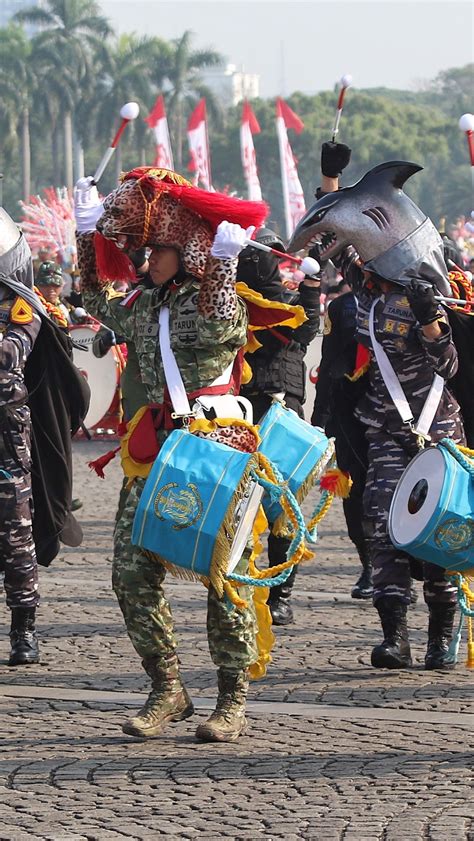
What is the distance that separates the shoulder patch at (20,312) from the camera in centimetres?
727

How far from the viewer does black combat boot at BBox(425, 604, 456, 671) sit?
714 centimetres

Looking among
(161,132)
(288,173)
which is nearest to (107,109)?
(161,132)

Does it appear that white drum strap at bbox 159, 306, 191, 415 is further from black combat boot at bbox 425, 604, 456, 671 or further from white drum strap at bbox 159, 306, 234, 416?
black combat boot at bbox 425, 604, 456, 671

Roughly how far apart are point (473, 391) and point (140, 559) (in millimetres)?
2039

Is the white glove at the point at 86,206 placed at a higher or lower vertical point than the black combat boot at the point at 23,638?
higher

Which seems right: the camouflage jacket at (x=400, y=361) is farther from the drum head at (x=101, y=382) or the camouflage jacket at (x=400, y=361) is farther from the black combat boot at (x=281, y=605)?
the drum head at (x=101, y=382)

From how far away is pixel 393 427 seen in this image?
23.1 feet

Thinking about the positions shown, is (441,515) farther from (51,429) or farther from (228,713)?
(51,429)

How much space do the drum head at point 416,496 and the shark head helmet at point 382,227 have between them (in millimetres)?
871

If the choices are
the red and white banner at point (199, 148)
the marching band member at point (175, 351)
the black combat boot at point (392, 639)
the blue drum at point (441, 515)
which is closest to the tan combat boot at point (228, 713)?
the marching band member at point (175, 351)

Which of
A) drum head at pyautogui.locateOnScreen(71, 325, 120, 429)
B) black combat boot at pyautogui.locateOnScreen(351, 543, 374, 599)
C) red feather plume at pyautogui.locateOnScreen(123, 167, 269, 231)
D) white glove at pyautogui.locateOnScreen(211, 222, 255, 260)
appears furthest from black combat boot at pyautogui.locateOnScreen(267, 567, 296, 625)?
drum head at pyautogui.locateOnScreen(71, 325, 120, 429)

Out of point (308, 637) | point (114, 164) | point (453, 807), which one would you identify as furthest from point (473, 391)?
point (114, 164)

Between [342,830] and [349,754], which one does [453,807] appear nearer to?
[342,830]

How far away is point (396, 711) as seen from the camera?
6.26 metres
